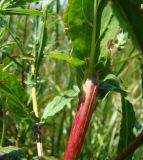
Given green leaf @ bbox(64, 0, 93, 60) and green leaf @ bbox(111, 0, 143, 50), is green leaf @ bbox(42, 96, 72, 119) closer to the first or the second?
green leaf @ bbox(64, 0, 93, 60)

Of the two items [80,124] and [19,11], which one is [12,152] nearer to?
[80,124]

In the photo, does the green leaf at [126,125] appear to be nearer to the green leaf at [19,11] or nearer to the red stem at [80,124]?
the red stem at [80,124]

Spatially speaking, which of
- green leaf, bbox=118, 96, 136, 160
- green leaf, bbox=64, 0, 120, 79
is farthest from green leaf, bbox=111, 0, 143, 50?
green leaf, bbox=118, 96, 136, 160

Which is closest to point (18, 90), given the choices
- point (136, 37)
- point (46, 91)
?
point (136, 37)

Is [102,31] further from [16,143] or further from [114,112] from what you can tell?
[114,112]

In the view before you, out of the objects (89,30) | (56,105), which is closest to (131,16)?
(89,30)
